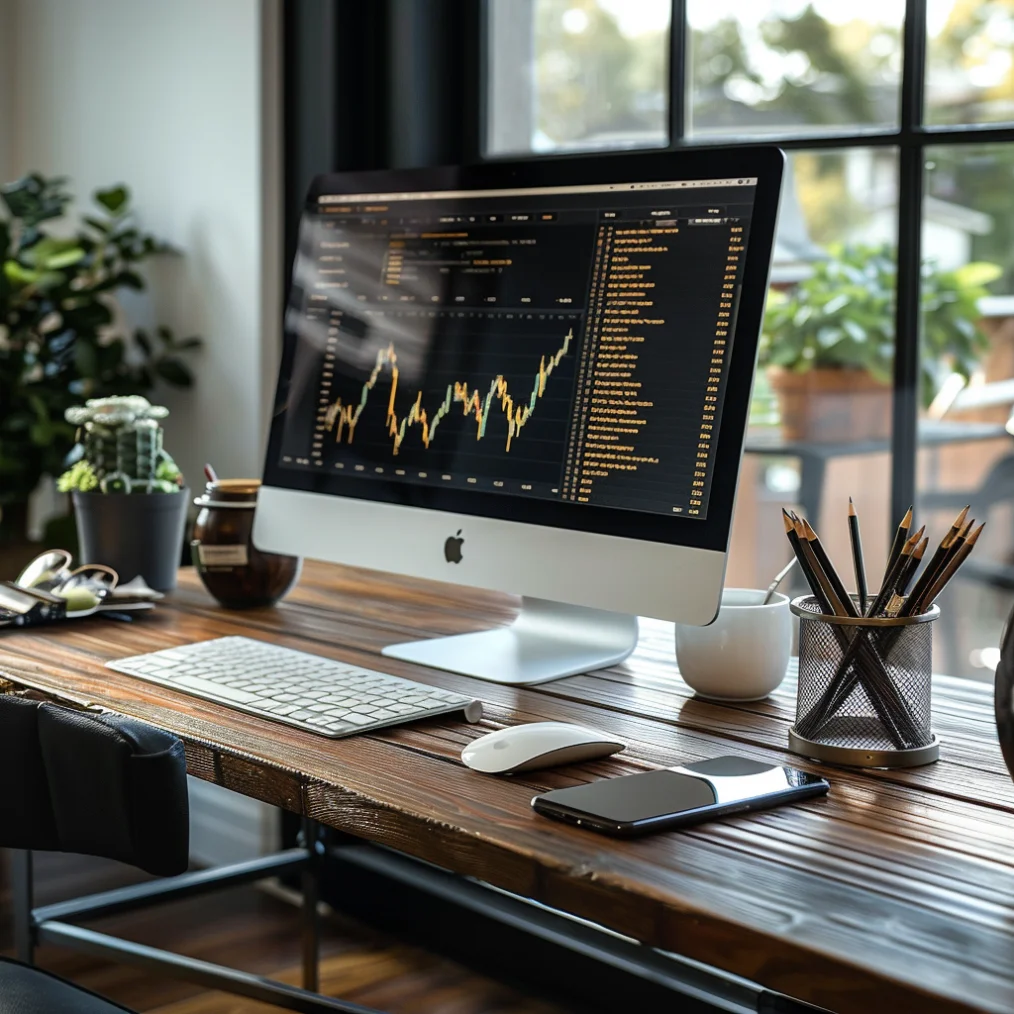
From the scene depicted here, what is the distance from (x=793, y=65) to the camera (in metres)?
1.95

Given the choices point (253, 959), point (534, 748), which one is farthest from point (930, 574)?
point (253, 959)

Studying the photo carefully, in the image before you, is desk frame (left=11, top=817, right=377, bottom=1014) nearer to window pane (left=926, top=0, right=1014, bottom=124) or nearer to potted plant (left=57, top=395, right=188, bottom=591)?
potted plant (left=57, top=395, right=188, bottom=591)

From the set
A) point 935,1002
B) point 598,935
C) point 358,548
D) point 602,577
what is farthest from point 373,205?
point 935,1002

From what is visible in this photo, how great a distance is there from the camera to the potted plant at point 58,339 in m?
2.51

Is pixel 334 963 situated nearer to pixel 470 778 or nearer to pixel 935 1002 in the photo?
pixel 470 778

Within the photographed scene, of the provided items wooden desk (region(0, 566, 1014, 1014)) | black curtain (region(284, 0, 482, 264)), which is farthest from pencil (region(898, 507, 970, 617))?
black curtain (region(284, 0, 482, 264))

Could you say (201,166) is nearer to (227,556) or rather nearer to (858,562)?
(227,556)

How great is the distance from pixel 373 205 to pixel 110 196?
3.93ft

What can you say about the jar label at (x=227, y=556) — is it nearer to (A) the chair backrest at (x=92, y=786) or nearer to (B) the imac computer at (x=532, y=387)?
(B) the imac computer at (x=532, y=387)

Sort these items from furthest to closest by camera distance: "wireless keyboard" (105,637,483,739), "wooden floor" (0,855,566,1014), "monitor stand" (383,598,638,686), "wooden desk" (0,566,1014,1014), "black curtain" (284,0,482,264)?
1. "black curtain" (284,0,482,264)
2. "wooden floor" (0,855,566,1014)
3. "monitor stand" (383,598,638,686)
4. "wireless keyboard" (105,637,483,739)
5. "wooden desk" (0,566,1014,1014)

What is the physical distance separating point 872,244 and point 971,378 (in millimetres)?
233

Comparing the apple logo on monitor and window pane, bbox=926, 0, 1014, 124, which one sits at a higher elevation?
window pane, bbox=926, 0, 1014, 124

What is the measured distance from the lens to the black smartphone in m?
0.87

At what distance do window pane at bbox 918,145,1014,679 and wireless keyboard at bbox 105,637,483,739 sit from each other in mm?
979
